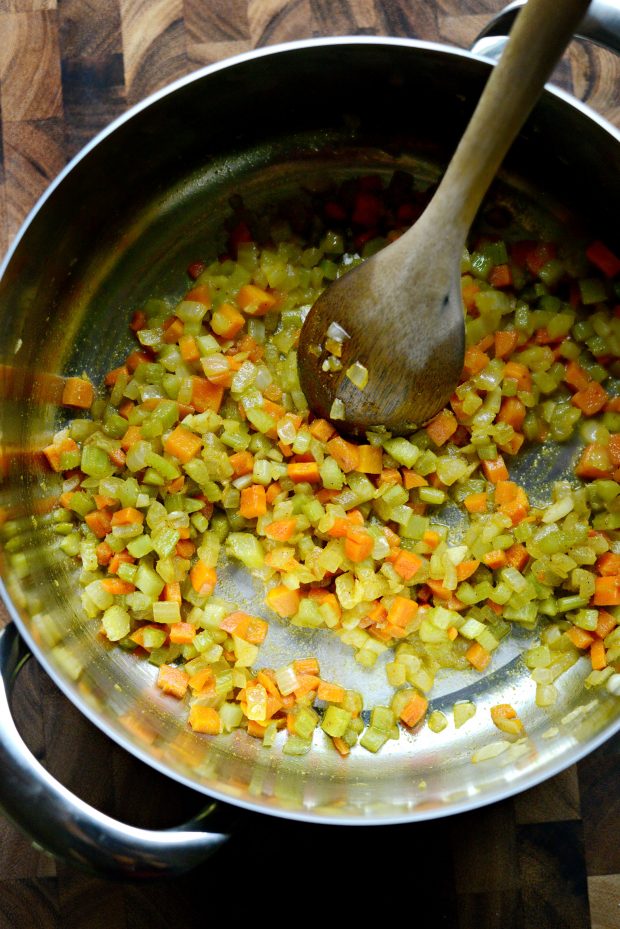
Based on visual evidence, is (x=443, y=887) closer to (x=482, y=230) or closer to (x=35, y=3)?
(x=482, y=230)

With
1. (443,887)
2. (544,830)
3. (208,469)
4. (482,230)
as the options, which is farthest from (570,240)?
(443,887)

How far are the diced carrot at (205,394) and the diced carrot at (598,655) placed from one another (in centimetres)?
109

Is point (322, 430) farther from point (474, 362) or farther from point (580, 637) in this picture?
point (580, 637)

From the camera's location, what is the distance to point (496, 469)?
1986 mm

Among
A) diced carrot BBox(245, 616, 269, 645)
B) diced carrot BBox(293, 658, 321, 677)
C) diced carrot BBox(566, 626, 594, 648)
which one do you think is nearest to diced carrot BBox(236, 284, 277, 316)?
diced carrot BBox(245, 616, 269, 645)

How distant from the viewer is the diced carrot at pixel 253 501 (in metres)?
1.91

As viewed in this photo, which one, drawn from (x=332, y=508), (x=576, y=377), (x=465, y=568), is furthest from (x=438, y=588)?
(x=576, y=377)

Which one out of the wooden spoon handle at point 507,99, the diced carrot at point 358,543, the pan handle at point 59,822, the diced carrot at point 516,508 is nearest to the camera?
the wooden spoon handle at point 507,99

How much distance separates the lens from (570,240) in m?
2.10

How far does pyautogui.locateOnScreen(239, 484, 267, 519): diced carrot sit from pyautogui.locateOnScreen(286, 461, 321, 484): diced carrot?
0.08 metres

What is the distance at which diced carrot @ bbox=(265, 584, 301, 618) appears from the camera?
1924mm

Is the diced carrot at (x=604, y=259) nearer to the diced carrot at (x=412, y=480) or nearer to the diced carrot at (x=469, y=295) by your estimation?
the diced carrot at (x=469, y=295)

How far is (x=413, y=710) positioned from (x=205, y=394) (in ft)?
3.03

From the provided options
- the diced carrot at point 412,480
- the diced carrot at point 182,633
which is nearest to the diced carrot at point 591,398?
the diced carrot at point 412,480
